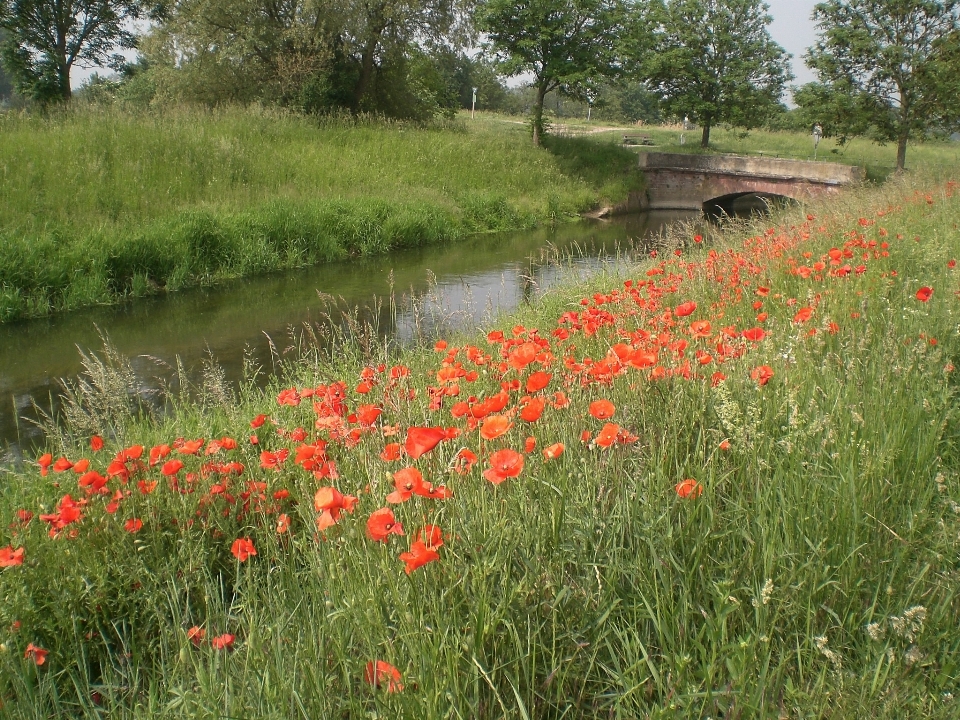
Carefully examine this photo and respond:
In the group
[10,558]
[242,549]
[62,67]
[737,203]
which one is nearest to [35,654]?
[10,558]

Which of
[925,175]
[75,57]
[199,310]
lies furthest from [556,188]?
[75,57]

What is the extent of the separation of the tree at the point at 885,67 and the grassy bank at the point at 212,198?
1115cm

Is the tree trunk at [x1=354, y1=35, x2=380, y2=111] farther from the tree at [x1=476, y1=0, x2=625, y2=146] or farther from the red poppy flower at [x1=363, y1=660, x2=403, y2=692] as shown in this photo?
the red poppy flower at [x1=363, y1=660, x2=403, y2=692]

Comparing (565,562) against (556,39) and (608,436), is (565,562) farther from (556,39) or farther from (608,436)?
(556,39)

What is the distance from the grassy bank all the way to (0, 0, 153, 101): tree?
1231 cm

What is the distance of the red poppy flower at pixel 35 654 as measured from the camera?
6.81 ft

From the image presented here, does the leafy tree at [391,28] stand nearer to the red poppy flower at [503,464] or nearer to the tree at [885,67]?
the tree at [885,67]

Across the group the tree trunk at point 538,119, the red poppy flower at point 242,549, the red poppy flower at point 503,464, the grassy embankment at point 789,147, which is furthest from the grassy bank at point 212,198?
the grassy embankment at point 789,147

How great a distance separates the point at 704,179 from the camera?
2762 cm

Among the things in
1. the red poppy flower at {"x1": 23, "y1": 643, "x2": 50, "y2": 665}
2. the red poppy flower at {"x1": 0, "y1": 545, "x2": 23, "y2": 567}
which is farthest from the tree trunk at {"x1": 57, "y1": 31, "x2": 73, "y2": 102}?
the red poppy flower at {"x1": 23, "y1": 643, "x2": 50, "y2": 665}

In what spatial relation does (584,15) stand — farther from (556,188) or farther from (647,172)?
(556,188)

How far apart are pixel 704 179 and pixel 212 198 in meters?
19.6

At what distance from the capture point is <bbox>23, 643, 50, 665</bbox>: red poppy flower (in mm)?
2074

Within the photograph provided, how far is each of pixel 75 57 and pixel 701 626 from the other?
31.1 meters
